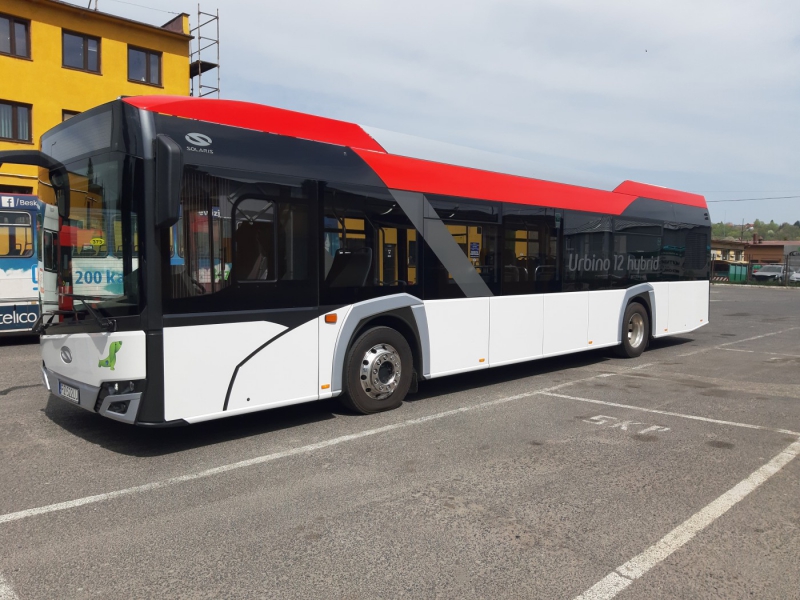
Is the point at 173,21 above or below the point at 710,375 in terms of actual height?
above

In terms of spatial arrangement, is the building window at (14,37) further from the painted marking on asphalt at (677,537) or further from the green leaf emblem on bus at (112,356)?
the painted marking on asphalt at (677,537)

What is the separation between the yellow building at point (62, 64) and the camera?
23422mm

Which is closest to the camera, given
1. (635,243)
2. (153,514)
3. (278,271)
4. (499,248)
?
(153,514)

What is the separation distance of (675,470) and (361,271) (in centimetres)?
346

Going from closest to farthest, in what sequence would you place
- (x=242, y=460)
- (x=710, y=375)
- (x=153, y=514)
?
(x=153, y=514)
(x=242, y=460)
(x=710, y=375)

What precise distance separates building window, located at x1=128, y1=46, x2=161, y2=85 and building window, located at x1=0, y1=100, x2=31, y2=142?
4.34 metres

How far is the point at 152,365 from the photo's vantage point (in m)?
5.17

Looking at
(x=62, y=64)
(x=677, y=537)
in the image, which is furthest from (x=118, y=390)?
(x=62, y=64)

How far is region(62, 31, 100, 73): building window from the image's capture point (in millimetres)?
24844

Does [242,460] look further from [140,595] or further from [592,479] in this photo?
[592,479]

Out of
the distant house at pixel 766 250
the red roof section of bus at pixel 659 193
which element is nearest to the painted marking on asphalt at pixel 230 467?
the red roof section of bus at pixel 659 193

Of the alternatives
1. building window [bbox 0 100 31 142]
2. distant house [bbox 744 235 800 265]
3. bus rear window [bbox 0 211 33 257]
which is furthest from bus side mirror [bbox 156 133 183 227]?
distant house [bbox 744 235 800 265]

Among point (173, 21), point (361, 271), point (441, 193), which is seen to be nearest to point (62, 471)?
point (361, 271)

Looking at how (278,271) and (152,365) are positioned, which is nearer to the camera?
(152,365)
